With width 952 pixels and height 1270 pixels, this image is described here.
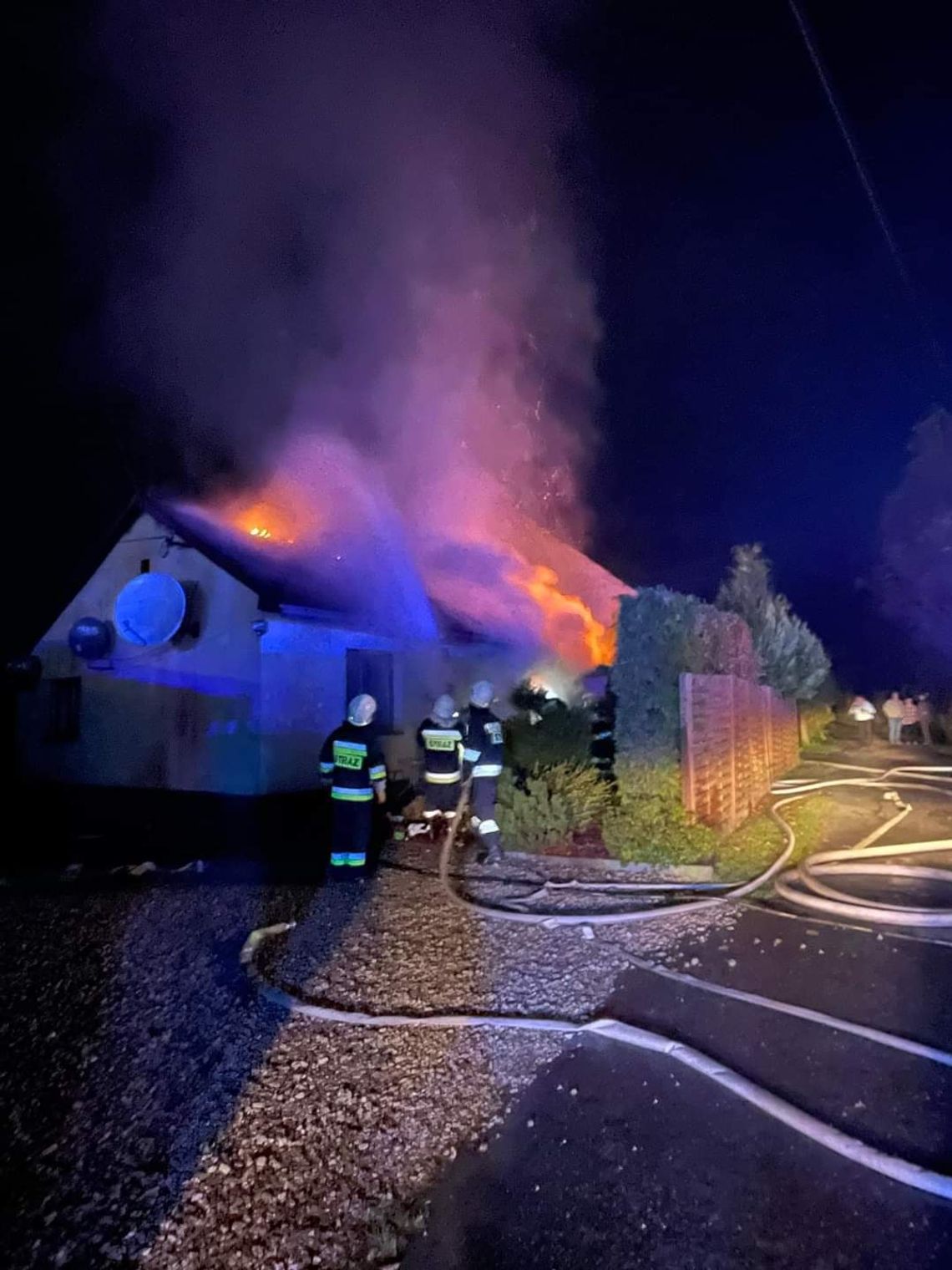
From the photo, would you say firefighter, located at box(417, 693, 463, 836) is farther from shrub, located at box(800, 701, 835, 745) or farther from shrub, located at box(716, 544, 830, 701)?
shrub, located at box(800, 701, 835, 745)

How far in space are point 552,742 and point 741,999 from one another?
424 cm

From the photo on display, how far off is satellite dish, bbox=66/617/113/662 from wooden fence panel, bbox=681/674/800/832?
10.2m

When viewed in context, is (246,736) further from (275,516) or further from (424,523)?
(424,523)

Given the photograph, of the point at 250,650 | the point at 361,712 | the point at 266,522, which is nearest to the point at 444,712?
the point at 361,712

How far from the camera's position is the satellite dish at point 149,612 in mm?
11258

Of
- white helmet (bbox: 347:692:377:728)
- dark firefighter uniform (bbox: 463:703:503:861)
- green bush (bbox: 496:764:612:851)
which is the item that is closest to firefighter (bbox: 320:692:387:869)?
white helmet (bbox: 347:692:377:728)

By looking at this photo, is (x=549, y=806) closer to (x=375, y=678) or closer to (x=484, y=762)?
(x=484, y=762)

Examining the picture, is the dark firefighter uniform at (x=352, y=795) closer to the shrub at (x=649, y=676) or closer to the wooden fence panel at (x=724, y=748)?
the shrub at (x=649, y=676)

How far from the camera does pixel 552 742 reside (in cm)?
811

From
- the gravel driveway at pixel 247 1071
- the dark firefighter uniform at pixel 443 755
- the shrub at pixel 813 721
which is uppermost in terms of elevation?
the shrub at pixel 813 721

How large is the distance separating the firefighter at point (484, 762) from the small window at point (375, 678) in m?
5.20

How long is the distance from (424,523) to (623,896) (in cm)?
1720

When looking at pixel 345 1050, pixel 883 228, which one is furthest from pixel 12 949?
pixel 883 228

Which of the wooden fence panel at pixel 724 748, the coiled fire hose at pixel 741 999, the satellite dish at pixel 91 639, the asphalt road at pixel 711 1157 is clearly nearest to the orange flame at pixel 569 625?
the wooden fence panel at pixel 724 748
